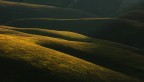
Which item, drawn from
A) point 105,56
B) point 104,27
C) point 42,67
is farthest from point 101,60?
point 104,27

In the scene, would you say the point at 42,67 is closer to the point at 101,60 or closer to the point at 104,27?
the point at 101,60

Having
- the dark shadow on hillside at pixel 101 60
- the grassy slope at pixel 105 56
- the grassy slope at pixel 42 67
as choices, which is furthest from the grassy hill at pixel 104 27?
the grassy slope at pixel 42 67

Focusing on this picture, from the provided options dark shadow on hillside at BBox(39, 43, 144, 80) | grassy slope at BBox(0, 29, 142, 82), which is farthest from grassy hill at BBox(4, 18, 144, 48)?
grassy slope at BBox(0, 29, 142, 82)

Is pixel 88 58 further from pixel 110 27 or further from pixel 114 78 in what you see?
pixel 110 27

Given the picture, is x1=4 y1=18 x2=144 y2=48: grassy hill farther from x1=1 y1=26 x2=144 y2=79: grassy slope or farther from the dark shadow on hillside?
the dark shadow on hillside

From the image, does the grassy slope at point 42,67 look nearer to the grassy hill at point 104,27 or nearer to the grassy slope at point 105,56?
the grassy slope at point 105,56
